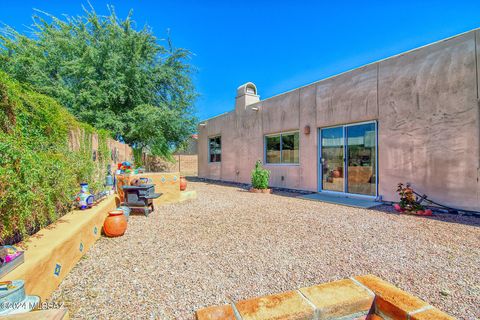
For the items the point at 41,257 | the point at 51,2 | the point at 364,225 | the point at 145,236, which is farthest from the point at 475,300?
the point at 51,2

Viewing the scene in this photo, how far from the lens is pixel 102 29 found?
35.5 feet

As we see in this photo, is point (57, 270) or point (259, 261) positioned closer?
point (57, 270)

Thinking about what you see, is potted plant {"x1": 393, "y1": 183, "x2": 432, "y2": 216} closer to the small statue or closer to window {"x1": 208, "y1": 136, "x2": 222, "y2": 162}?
the small statue

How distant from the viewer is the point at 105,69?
10344mm

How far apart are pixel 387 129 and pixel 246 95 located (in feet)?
21.1

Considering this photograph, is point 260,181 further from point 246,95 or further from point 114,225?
point 114,225

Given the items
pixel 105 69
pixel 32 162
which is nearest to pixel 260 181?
pixel 32 162

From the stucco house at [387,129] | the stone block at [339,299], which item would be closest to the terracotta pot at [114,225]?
the stone block at [339,299]

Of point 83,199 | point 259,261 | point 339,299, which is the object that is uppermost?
point 83,199

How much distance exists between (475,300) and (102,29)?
45.8 feet

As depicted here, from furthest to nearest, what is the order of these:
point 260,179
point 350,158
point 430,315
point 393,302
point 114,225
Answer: point 260,179, point 350,158, point 114,225, point 393,302, point 430,315

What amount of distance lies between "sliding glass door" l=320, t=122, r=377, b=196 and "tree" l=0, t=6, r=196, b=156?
284 inches

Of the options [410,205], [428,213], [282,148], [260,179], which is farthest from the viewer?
[282,148]

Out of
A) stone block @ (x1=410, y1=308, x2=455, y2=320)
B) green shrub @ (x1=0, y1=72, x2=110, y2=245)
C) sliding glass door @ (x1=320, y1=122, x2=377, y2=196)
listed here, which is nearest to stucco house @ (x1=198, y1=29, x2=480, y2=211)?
sliding glass door @ (x1=320, y1=122, x2=377, y2=196)
